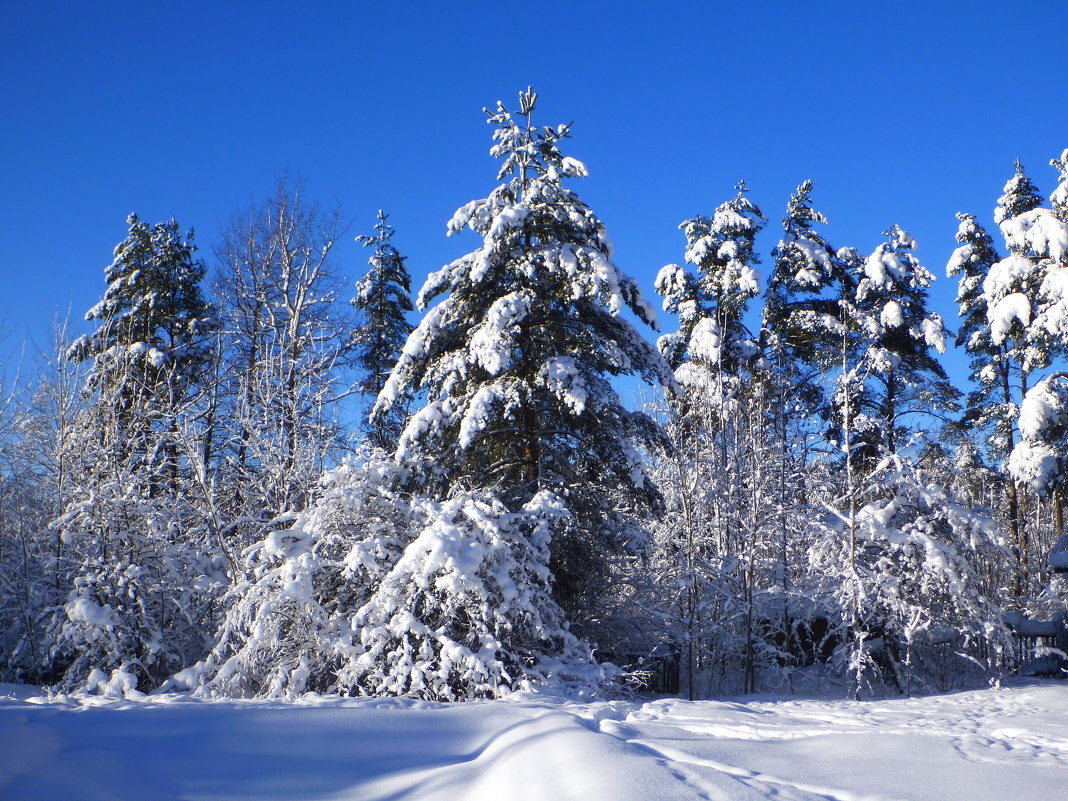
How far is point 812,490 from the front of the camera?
19.0 m

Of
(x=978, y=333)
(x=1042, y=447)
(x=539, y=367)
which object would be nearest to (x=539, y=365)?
(x=539, y=367)

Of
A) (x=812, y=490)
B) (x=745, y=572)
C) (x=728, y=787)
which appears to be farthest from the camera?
(x=812, y=490)

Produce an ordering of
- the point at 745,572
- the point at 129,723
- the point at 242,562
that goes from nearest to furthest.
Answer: the point at 129,723
the point at 242,562
the point at 745,572

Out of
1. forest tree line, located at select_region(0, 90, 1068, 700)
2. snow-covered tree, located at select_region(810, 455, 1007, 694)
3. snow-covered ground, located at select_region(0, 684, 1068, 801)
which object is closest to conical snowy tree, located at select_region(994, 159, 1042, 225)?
forest tree line, located at select_region(0, 90, 1068, 700)

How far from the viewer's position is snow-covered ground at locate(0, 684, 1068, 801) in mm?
4398

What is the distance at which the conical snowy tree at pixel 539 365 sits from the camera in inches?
473

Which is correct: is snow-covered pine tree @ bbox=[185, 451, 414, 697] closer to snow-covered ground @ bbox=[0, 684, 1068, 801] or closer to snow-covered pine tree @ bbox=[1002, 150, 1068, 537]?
snow-covered ground @ bbox=[0, 684, 1068, 801]

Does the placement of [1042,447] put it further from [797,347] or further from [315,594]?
[315,594]

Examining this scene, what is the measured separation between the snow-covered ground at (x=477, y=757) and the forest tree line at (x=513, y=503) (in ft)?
11.1

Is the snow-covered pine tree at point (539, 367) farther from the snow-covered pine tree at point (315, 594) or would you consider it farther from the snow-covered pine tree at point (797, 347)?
the snow-covered pine tree at point (797, 347)

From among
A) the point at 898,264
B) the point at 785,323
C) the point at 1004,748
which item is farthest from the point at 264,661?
the point at 898,264

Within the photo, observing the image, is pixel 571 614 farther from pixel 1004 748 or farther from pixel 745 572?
pixel 1004 748

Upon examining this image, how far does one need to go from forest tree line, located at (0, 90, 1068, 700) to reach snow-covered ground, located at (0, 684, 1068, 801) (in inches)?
133

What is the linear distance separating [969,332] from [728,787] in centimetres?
2139
